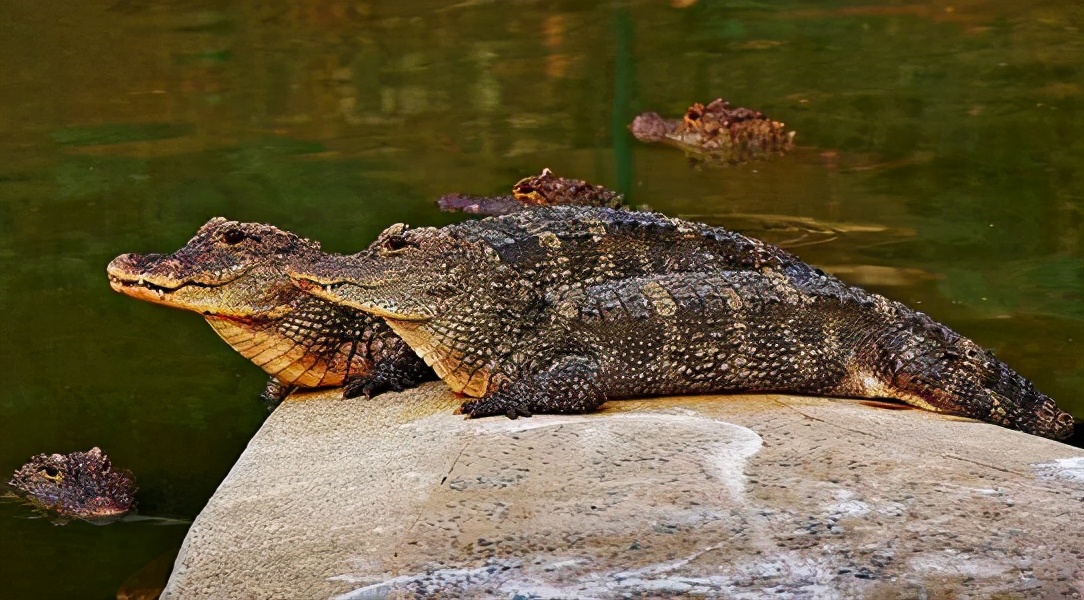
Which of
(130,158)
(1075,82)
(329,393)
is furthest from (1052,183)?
(130,158)

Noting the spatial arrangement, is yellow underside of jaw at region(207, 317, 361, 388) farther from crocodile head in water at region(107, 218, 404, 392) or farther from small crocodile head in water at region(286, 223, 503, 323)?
small crocodile head in water at region(286, 223, 503, 323)

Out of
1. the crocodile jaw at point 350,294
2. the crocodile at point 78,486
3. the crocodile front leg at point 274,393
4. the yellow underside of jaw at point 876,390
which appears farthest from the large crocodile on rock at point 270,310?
the yellow underside of jaw at point 876,390

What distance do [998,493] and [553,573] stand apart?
1.34m

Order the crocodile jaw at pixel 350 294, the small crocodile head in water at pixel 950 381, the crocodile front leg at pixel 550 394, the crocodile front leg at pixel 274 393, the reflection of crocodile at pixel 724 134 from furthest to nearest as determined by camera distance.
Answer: the reflection of crocodile at pixel 724 134
the crocodile front leg at pixel 274 393
the small crocodile head in water at pixel 950 381
the crocodile jaw at pixel 350 294
the crocodile front leg at pixel 550 394

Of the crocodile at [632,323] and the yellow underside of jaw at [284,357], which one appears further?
the yellow underside of jaw at [284,357]

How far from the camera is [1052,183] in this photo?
9.94 meters

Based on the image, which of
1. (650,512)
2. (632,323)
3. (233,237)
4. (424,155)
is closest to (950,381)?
(632,323)

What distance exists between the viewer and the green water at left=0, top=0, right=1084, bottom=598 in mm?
6461

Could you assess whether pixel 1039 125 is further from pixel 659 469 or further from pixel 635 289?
pixel 659 469

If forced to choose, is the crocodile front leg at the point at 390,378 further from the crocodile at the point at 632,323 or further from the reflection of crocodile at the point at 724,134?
the reflection of crocodile at the point at 724,134

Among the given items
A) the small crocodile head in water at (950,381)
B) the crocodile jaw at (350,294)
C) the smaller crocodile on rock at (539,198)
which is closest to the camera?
the crocodile jaw at (350,294)

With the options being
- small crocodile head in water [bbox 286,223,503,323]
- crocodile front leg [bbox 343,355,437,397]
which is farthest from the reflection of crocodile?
small crocodile head in water [bbox 286,223,503,323]

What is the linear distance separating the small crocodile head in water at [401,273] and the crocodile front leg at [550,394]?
430mm

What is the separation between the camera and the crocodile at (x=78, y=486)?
5.43 meters
